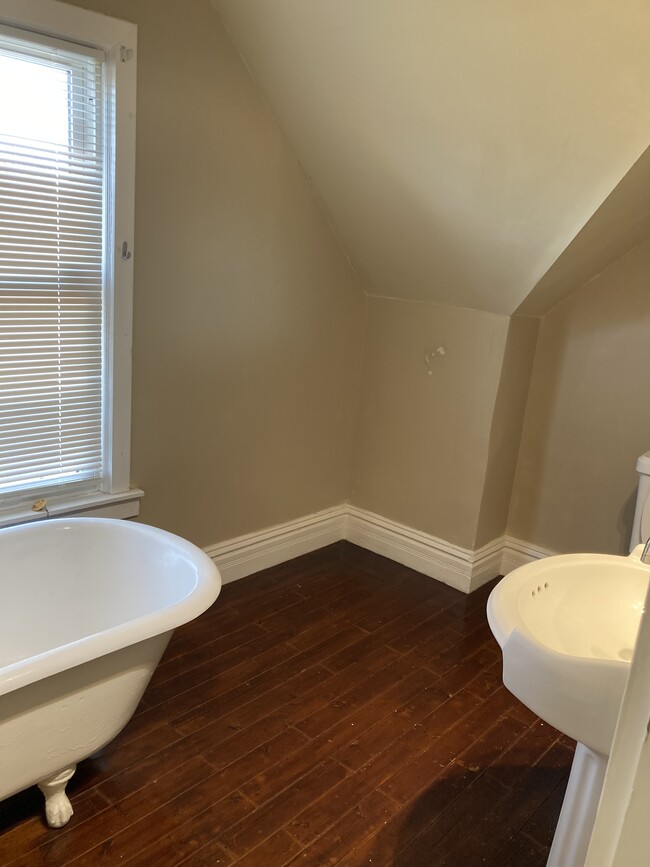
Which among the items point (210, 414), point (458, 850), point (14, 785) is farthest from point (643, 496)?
point (14, 785)

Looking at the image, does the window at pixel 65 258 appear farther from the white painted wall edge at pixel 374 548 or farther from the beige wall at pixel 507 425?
the beige wall at pixel 507 425

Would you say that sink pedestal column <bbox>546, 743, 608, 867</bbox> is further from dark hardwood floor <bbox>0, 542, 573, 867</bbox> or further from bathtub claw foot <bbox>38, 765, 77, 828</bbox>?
bathtub claw foot <bbox>38, 765, 77, 828</bbox>

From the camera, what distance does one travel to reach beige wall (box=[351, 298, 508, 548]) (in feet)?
9.62

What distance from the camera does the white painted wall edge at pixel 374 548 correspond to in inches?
118

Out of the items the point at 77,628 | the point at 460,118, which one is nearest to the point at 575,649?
the point at 77,628

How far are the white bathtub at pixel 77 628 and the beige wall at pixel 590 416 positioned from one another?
68.2 inches

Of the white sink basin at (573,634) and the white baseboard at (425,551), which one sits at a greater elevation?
the white sink basin at (573,634)

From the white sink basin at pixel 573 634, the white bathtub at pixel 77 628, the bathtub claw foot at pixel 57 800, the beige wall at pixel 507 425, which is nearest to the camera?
the white sink basin at pixel 573 634

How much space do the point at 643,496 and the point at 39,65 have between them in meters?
2.37

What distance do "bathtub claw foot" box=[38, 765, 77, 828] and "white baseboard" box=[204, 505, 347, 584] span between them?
1207 millimetres

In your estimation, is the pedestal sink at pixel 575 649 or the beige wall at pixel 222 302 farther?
the beige wall at pixel 222 302

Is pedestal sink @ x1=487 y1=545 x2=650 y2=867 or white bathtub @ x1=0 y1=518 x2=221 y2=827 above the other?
pedestal sink @ x1=487 y1=545 x2=650 y2=867

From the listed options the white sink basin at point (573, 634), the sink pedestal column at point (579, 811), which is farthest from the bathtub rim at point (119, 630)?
the sink pedestal column at point (579, 811)

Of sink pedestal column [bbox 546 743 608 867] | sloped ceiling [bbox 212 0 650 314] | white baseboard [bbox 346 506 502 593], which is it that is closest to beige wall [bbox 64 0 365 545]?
sloped ceiling [bbox 212 0 650 314]
